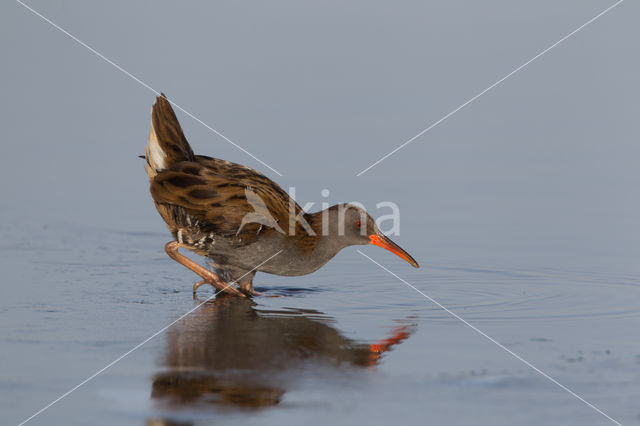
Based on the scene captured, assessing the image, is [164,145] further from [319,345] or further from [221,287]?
[319,345]

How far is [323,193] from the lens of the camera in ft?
40.5

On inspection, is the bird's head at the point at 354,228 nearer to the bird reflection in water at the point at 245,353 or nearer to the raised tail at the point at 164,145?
the bird reflection in water at the point at 245,353

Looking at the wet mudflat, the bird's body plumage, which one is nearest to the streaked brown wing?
the bird's body plumage

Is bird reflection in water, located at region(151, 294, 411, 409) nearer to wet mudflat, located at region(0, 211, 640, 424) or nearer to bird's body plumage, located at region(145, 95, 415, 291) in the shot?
wet mudflat, located at region(0, 211, 640, 424)

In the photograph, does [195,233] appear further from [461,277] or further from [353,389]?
[353,389]

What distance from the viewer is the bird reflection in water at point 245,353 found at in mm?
5066

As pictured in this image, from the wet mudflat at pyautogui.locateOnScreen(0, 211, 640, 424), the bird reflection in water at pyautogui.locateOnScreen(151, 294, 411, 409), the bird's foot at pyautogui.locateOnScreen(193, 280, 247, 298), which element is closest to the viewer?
the wet mudflat at pyautogui.locateOnScreen(0, 211, 640, 424)

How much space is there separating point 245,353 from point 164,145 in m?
3.23

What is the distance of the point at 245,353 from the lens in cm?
600

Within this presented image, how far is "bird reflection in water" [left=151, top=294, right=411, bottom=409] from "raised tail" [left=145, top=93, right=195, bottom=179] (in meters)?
1.71

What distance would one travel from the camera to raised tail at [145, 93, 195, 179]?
338 inches

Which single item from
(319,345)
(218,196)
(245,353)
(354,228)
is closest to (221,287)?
(218,196)

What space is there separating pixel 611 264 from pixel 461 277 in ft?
5.74

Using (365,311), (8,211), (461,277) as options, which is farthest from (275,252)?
(8,211)
